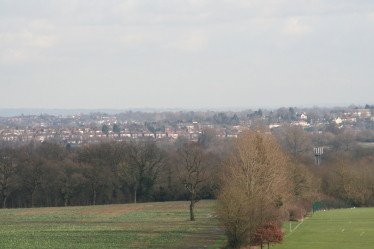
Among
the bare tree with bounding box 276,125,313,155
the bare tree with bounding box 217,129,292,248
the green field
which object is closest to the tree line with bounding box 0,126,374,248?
the green field

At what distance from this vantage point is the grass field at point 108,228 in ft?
115

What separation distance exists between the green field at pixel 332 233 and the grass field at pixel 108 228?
7.29m

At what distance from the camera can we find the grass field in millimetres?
34938

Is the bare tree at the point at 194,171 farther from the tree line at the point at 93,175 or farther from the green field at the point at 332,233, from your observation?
the green field at the point at 332,233

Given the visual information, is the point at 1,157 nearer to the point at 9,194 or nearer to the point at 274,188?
the point at 9,194

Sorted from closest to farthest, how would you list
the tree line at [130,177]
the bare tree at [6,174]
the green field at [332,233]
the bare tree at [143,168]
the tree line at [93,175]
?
1. the green field at [332,233]
2. the tree line at [130,177]
3. the bare tree at [6,174]
4. the tree line at [93,175]
5. the bare tree at [143,168]

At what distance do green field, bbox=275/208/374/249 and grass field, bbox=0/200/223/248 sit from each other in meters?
7.29

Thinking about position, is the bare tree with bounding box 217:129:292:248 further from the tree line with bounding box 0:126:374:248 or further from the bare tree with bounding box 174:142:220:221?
the tree line with bounding box 0:126:374:248

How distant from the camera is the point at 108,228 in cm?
4409

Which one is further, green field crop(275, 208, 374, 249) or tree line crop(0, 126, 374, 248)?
tree line crop(0, 126, 374, 248)

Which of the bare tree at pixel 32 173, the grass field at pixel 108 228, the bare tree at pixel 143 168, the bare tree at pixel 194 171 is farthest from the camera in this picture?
the bare tree at pixel 143 168

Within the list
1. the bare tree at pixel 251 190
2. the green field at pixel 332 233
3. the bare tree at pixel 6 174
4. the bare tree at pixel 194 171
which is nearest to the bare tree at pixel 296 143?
the bare tree at pixel 194 171

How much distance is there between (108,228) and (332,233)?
22.3 meters

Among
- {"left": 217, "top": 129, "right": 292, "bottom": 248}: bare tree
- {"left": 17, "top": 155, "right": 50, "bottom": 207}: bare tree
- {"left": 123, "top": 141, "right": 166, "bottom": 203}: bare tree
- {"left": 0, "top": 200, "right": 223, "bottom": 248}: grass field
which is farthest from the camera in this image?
{"left": 123, "top": 141, "right": 166, "bottom": 203}: bare tree
